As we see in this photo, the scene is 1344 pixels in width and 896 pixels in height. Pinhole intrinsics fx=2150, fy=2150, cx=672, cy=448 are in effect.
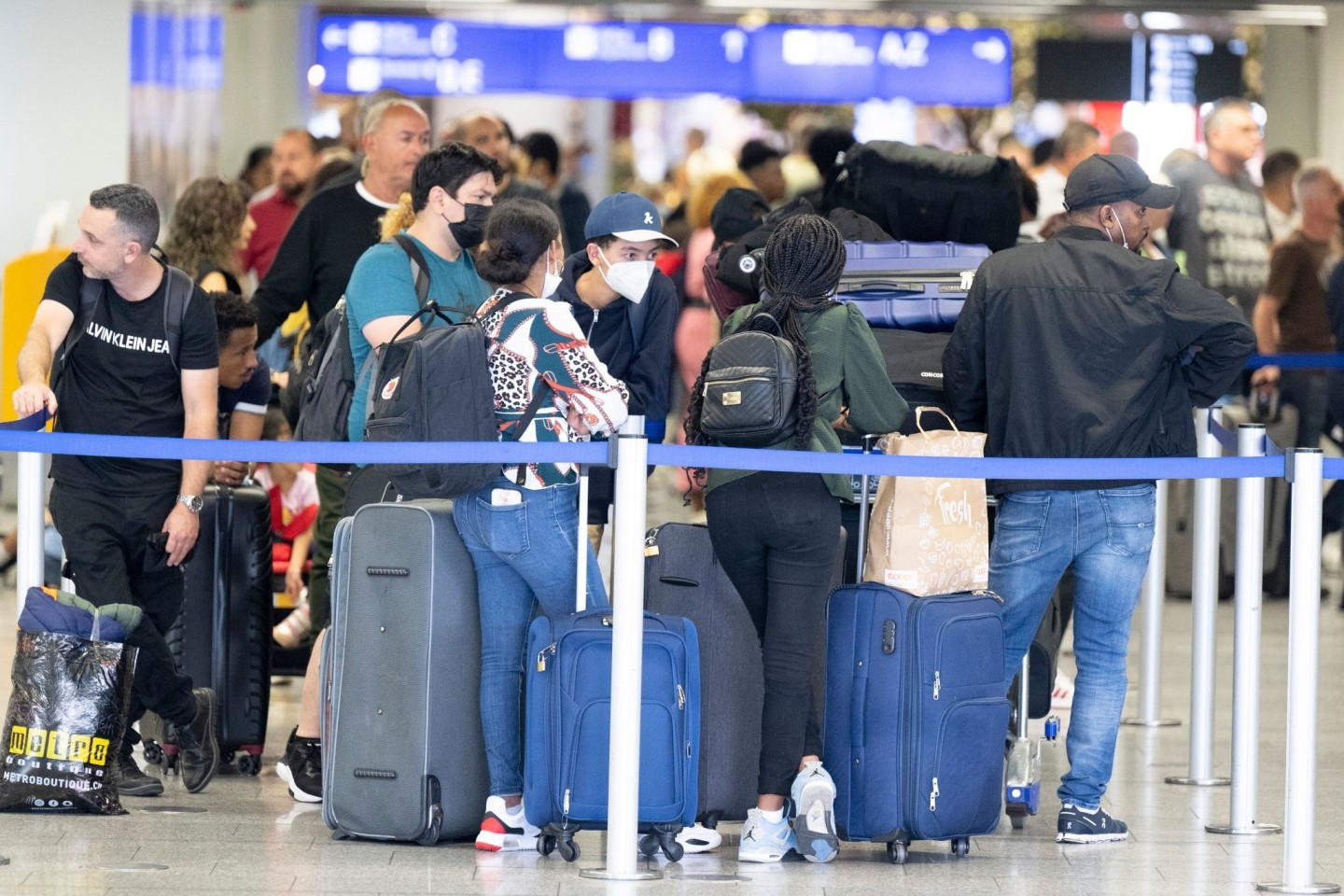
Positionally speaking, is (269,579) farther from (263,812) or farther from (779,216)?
(779,216)

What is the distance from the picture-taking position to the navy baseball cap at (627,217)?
5.19 meters

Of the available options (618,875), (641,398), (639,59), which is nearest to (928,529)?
(641,398)

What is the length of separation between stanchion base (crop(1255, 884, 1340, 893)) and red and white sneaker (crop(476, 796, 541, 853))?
163 centimetres

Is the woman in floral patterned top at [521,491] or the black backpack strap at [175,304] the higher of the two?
the black backpack strap at [175,304]

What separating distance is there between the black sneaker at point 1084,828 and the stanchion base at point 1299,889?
569 mm

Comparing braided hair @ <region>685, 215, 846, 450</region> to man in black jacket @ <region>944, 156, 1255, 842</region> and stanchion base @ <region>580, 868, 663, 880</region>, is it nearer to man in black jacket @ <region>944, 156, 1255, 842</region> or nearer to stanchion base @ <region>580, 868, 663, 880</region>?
man in black jacket @ <region>944, 156, 1255, 842</region>

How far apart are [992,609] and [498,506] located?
3.88 ft

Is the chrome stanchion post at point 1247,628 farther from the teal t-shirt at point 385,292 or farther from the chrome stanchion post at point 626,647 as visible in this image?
the teal t-shirt at point 385,292

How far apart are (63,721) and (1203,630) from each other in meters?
3.06

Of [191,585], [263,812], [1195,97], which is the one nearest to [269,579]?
[191,585]

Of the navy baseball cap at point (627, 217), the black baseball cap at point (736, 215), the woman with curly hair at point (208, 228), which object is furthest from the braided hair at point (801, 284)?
the woman with curly hair at point (208, 228)

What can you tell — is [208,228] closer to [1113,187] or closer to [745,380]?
[745,380]

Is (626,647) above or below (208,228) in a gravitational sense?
below

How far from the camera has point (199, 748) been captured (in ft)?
18.8
